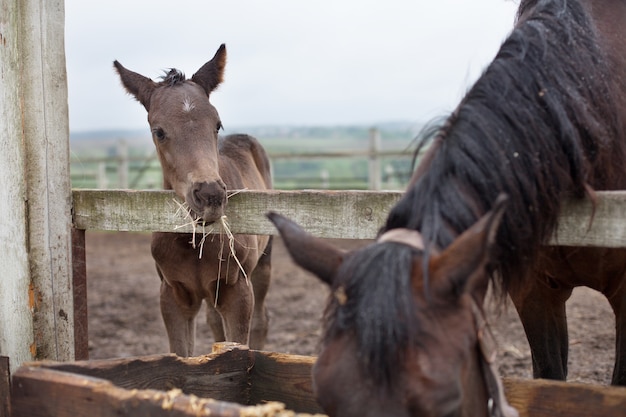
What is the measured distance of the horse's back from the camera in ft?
14.6

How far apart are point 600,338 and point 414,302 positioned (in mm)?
4853

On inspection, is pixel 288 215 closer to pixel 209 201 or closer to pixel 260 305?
pixel 209 201

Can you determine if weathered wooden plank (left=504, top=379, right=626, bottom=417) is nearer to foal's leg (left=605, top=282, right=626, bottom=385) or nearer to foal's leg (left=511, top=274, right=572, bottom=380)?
foal's leg (left=605, top=282, right=626, bottom=385)

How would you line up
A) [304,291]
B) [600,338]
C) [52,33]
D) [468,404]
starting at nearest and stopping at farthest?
[468,404], [52,33], [600,338], [304,291]

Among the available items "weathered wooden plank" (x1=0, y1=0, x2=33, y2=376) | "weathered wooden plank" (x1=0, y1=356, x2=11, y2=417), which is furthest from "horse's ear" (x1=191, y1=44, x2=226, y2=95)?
"weathered wooden plank" (x1=0, y1=356, x2=11, y2=417)

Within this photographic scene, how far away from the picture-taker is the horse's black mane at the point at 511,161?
1.71 metres

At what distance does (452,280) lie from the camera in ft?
5.44

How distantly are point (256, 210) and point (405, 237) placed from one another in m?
1.23

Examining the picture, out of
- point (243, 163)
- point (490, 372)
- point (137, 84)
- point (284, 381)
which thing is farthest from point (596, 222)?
point (243, 163)

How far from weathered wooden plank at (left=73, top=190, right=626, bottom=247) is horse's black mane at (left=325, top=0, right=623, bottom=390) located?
0.09m

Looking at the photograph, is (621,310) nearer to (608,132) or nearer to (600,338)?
(608,132)

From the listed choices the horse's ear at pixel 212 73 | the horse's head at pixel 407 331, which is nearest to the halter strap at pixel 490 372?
the horse's head at pixel 407 331

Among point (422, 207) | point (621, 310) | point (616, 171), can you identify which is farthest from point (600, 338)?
point (422, 207)

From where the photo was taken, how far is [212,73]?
169 inches
